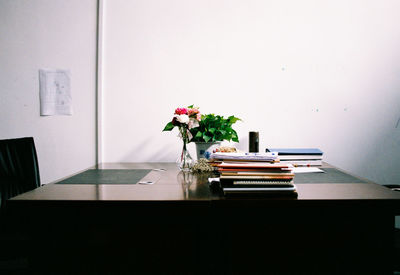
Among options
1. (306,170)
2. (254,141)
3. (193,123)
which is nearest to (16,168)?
(193,123)

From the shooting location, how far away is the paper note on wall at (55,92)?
185cm

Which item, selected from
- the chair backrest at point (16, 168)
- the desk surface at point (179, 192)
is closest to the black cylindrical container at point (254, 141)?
the desk surface at point (179, 192)

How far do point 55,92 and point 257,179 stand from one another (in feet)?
5.40

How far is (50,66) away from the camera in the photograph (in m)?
1.85

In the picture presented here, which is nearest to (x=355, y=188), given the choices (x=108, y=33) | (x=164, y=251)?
(x=164, y=251)

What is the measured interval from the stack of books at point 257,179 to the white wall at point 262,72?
0.93m

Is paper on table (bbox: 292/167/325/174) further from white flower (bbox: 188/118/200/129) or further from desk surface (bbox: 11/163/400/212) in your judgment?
white flower (bbox: 188/118/200/129)

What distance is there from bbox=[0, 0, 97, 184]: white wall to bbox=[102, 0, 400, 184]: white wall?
144 millimetres

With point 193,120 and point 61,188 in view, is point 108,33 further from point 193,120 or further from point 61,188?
point 61,188

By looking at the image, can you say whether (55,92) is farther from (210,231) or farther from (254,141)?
(210,231)

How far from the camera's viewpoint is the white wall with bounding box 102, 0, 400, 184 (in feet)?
5.92

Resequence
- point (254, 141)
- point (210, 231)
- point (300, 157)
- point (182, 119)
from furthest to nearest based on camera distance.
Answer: point (254, 141) < point (300, 157) < point (182, 119) < point (210, 231)

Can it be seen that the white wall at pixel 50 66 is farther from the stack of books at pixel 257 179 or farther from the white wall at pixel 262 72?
the stack of books at pixel 257 179

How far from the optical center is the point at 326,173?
53.2 inches
